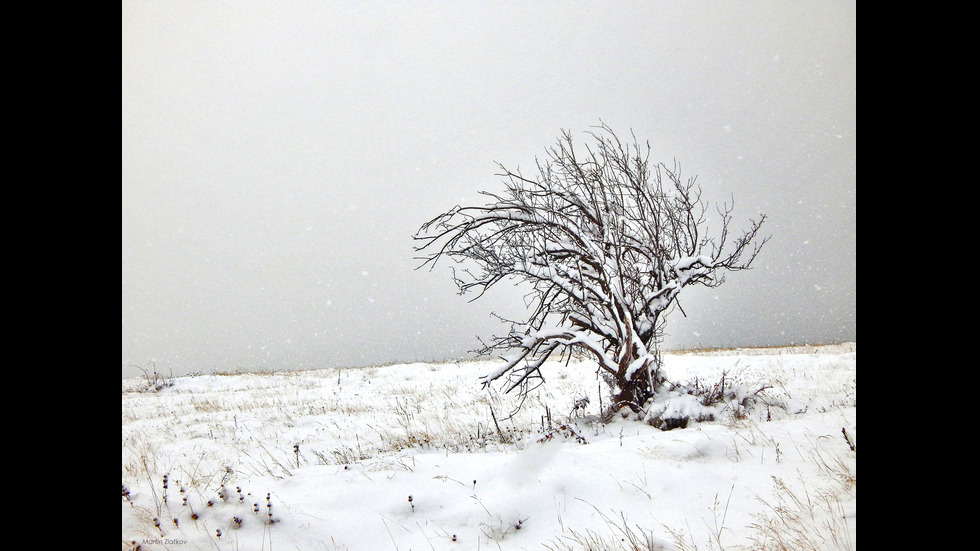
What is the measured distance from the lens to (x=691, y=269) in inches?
308

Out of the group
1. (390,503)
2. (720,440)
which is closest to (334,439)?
(390,503)

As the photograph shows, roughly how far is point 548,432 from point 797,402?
418 cm

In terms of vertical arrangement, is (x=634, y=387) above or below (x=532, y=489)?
above

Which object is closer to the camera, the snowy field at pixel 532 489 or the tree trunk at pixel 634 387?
the snowy field at pixel 532 489

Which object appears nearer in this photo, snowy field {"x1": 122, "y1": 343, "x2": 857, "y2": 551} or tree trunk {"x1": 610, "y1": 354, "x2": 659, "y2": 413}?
snowy field {"x1": 122, "y1": 343, "x2": 857, "y2": 551}

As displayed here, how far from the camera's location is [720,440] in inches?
196

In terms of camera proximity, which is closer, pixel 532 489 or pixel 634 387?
pixel 532 489
